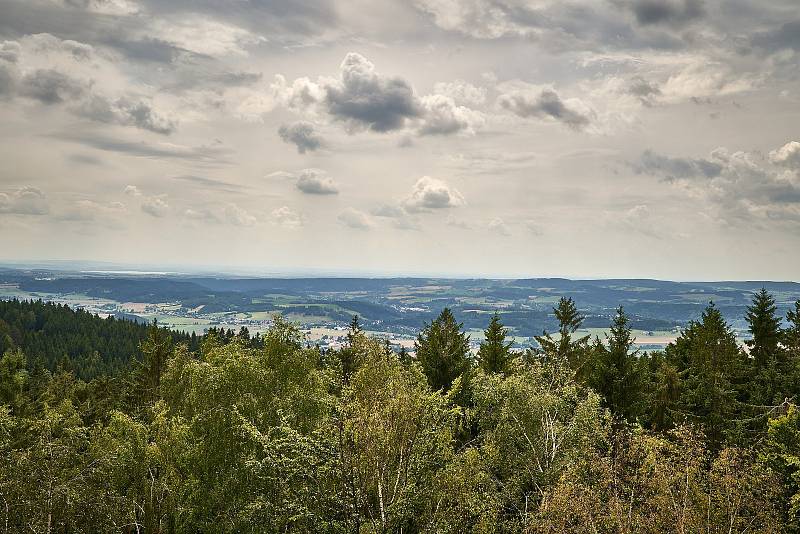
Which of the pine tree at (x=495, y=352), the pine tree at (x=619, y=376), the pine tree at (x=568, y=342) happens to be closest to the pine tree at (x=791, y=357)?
the pine tree at (x=619, y=376)

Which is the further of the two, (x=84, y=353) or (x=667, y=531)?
(x=84, y=353)

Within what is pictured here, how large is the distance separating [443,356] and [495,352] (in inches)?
288

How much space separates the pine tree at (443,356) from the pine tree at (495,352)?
247 centimetres

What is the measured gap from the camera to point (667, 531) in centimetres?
Answer: 1853

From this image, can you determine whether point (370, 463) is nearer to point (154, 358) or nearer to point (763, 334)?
point (763, 334)

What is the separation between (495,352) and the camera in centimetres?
5466

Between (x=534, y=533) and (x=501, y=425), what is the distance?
605 centimetres

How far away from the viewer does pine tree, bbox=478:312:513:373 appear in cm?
5353

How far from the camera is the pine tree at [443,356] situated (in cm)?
4975

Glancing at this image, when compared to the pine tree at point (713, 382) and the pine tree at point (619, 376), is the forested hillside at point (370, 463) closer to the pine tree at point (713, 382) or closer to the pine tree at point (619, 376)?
the pine tree at point (713, 382)

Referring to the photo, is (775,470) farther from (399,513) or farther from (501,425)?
(399,513)

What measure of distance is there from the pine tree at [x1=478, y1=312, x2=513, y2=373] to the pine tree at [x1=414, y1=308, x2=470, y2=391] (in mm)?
2475

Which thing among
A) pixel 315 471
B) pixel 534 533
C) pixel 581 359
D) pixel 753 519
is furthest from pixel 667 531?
pixel 581 359

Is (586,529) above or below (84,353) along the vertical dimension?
above
